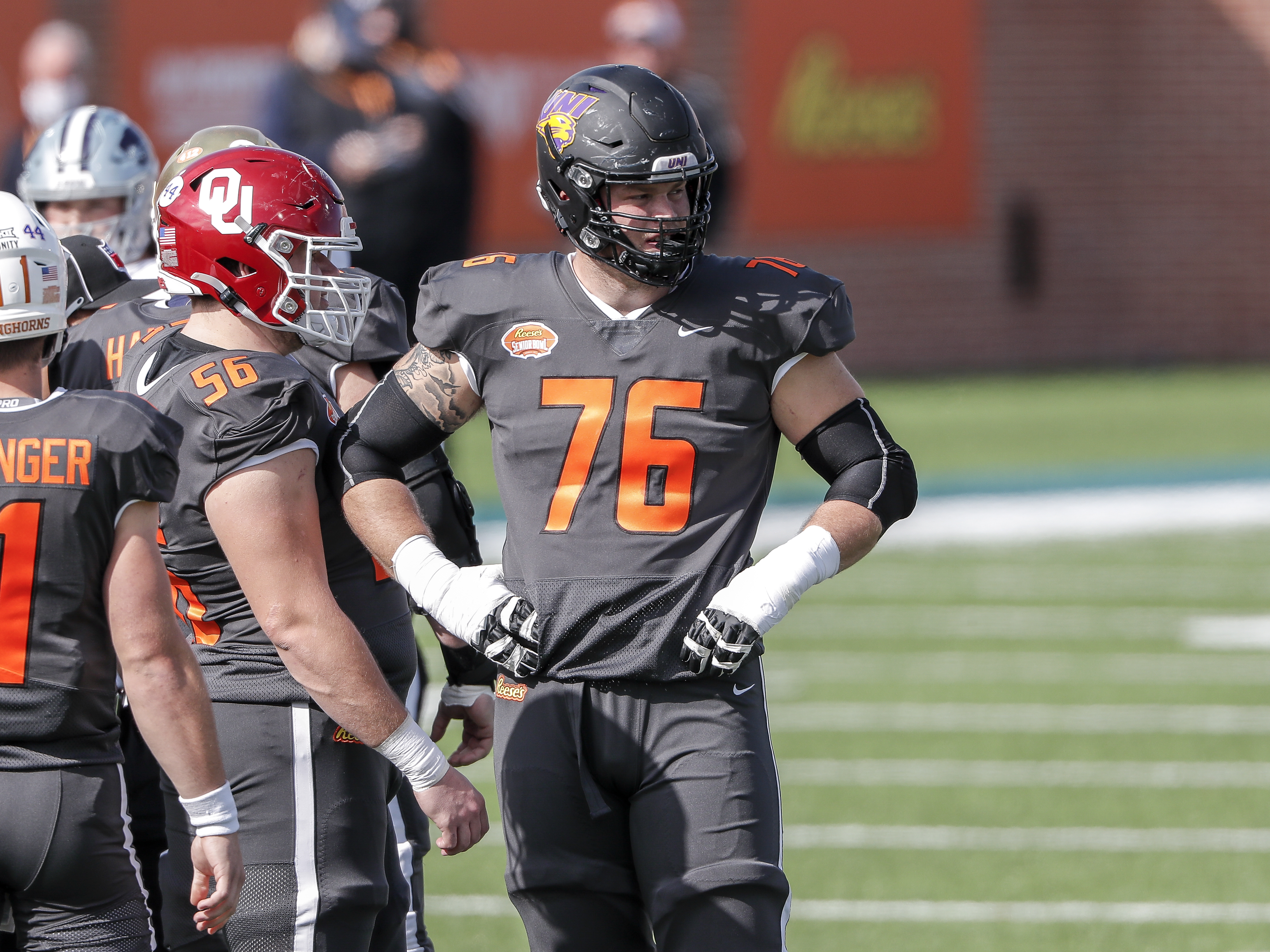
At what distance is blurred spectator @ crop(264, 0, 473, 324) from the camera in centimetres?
980

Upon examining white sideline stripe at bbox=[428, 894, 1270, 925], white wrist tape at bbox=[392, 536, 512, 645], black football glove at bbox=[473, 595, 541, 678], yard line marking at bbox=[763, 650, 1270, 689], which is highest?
white wrist tape at bbox=[392, 536, 512, 645]

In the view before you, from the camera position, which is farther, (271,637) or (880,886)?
(880,886)

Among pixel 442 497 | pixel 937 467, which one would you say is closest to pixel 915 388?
pixel 937 467

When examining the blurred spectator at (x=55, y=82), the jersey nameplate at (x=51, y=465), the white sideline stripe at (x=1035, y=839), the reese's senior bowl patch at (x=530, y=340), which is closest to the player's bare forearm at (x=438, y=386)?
the reese's senior bowl patch at (x=530, y=340)

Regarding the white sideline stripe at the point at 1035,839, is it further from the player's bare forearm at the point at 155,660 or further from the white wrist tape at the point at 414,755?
the player's bare forearm at the point at 155,660

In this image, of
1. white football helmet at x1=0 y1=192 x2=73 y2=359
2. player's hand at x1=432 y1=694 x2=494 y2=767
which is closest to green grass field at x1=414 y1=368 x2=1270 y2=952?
player's hand at x1=432 y1=694 x2=494 y2=767

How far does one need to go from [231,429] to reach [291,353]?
63 cm

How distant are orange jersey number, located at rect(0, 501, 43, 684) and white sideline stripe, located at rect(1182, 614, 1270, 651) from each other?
7.01 m

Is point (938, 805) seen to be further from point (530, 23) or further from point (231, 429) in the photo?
point (530, 23)

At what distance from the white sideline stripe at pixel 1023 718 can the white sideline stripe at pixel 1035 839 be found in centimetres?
123

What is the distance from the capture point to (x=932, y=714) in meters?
7.98

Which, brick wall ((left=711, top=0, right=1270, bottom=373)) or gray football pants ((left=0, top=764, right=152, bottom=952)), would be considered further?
brick wall ((left=711, top=0, right=1270, bottom=373))

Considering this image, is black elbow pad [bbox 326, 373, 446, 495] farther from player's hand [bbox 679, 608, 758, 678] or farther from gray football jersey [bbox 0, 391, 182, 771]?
player's hand [bbox 679, 608, 758, 678]

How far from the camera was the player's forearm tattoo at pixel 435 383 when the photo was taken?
356 centimetres
